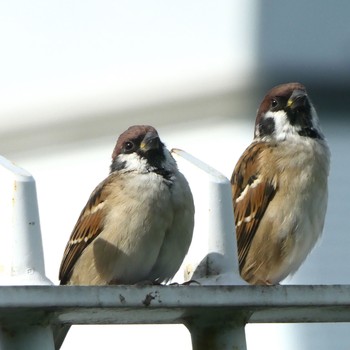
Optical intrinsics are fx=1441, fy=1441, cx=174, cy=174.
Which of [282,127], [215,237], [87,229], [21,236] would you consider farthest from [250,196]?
[21,236]

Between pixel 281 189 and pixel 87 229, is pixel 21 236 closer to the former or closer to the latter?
pixel 87 229

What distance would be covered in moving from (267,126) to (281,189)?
1.07ft

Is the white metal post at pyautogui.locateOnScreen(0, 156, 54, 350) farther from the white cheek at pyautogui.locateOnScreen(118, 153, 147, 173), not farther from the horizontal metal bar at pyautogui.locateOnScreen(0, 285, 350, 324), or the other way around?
the white cheek at pyautogui.locateOnScreen(118, 153, 147, 173)

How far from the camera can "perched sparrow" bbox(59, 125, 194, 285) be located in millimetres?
5059

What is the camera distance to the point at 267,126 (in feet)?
19.2

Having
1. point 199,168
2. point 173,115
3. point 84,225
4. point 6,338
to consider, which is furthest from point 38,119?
point 6,338

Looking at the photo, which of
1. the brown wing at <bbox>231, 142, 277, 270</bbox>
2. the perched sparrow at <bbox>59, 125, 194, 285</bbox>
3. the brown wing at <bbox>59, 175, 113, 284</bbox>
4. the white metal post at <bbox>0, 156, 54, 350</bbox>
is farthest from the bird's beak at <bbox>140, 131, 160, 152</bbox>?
the white metal post at <bbox>0, 156, 54, 350</bbox>

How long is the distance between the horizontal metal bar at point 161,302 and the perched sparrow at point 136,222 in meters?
1.28

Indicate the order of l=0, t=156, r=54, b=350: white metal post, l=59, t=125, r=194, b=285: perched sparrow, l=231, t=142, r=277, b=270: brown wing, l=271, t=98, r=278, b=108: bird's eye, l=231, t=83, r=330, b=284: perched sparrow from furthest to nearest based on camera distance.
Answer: l=271, t=98, r=278, b=108: bird's eye, l=231, t=142, r=277, b=270: brown wing, l=231, t=83, r=330, b=284: perched sparrow, l=59, t=125, r=194, b=285: perched sparrow, l=0, t=156, r=54, b=350: white metal post

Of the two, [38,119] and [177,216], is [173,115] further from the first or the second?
[177,216]

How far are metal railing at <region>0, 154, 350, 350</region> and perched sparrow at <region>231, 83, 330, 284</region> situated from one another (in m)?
1.56

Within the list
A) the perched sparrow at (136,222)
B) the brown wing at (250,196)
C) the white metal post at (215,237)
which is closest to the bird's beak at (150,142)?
the perched sparrow at (136,222)

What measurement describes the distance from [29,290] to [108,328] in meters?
4.16

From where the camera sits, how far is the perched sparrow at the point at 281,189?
5566mm
